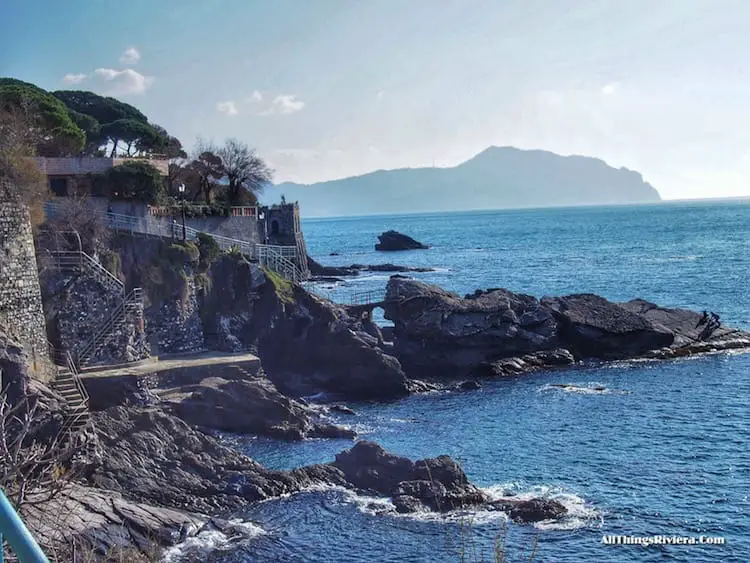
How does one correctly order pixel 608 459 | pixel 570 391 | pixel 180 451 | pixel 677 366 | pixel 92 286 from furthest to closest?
pixel 677 366
pixel 570 391
pixel 92 286
pixel 608 459
pixel 180 451

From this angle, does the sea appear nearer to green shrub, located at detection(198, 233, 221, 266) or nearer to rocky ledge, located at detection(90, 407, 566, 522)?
rocky ledge, located at detection(90, 407, 566, 522)

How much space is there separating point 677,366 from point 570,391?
8771 millimetres

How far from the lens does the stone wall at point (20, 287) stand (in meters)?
30.9

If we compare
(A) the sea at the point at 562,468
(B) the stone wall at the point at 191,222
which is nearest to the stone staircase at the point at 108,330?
(B) the stone wall at the point at 191,222

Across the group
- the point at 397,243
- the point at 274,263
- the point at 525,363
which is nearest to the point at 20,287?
the point at 274,263

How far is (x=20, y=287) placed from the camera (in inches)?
1246

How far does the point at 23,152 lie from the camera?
35.2 metres

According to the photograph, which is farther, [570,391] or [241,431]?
[570,391]

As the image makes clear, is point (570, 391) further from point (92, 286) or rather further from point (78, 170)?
point (78, 170)

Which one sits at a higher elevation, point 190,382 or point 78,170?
point 78,170

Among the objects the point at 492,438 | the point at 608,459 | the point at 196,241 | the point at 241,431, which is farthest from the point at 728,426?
the point at 196,241

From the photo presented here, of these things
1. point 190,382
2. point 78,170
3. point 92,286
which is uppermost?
point 78,170

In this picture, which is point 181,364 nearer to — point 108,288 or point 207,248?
point 108,288

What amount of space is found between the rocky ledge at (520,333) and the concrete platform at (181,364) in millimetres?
13162
